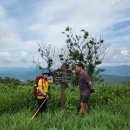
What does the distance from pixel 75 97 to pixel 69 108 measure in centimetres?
136

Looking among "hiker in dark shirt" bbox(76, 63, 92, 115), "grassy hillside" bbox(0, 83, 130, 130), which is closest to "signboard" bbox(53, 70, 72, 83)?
"grassy hillside" bbox(0, 83, 130, 130)

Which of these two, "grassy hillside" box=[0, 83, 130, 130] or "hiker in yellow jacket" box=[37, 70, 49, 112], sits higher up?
"hiker in yellow jacket" box=[37, 70, 49, 112]

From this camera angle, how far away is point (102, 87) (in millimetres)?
16312

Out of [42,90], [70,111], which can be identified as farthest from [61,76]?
[42,90]

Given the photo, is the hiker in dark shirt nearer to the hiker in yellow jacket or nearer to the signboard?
the hiker in yellow jacket

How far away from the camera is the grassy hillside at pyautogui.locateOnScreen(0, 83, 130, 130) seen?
995 cm

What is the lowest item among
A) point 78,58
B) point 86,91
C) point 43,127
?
point 43,127

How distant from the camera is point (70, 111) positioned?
12.7 m

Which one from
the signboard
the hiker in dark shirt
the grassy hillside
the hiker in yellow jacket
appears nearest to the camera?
the grassy hillside

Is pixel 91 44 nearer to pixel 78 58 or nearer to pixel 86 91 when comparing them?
pixel 78 58

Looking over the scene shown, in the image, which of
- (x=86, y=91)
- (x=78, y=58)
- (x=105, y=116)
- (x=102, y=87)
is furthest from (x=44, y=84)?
(x=78, y=58)

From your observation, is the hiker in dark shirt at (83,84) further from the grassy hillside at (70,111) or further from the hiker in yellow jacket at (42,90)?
the hiker in yellow jacket at (42,90)

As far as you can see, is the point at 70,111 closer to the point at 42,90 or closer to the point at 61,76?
the point at 42,90

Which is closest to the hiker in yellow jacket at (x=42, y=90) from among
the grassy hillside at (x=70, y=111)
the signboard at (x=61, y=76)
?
the grassy hillside at (x=70, y=111)
